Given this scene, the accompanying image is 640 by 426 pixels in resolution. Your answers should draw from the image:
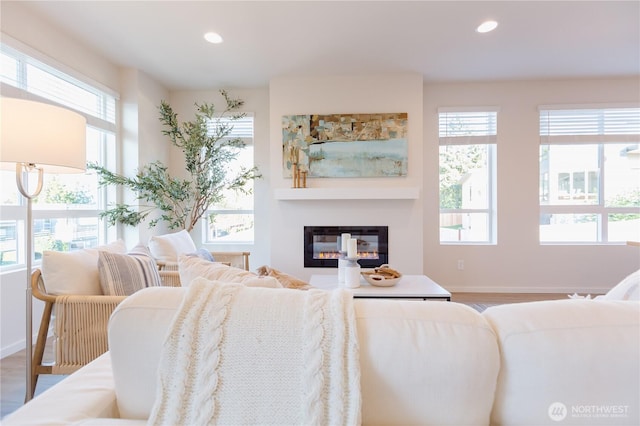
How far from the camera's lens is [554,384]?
1.87 ft

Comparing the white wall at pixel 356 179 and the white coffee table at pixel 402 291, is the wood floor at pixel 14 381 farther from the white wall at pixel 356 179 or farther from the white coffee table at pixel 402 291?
the white wall at pixel 356 179

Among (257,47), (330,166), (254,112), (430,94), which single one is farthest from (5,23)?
(430,94)

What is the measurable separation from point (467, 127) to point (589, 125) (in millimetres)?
1459

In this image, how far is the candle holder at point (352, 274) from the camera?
2.16 m

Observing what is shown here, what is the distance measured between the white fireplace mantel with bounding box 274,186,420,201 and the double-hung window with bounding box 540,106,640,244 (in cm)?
182

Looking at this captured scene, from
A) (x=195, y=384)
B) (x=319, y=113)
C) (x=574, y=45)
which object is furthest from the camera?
(x=319, y=113)

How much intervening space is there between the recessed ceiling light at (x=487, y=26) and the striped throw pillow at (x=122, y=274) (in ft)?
10.4

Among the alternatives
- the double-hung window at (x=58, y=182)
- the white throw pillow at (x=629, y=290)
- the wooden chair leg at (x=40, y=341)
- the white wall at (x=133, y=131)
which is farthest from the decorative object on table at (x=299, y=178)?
the white throw pillow at (x=629, y=290)

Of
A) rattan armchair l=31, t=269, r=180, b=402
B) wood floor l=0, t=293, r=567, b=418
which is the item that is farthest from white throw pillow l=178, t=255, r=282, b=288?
wood floor l=0, t=293, r=567, b=418

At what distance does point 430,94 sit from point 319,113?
4.81ft

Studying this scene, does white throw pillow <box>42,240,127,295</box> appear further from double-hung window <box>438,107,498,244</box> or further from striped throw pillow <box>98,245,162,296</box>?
double-hung window <box>438,107,498,244</box>

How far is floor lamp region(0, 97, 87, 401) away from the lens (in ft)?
3.99

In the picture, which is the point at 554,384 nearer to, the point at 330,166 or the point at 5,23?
the point at 330,166

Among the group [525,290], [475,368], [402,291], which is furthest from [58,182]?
[525,290]
